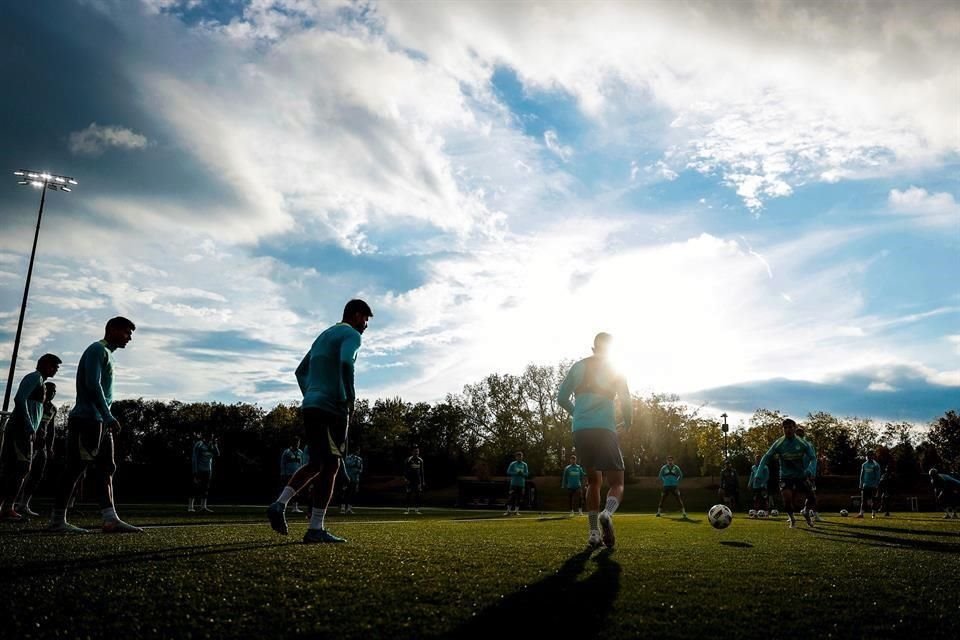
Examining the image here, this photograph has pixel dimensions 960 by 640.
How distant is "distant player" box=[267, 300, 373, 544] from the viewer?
6.32m

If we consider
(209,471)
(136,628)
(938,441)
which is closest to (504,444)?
(209,471)

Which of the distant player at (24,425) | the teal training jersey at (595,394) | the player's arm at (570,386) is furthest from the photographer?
the distant player at (24,425)

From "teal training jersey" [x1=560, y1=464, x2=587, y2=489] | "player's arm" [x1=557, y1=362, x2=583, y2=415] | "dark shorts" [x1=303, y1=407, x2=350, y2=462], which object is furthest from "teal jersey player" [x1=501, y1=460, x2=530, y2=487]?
"dark shorts" [x1=303, y1=407, x2=350, y2=462]

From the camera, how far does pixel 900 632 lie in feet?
10.1

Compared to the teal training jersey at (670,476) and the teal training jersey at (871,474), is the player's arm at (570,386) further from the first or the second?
the teal training jersey at (871,474)

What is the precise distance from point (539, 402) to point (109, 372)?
6477cm

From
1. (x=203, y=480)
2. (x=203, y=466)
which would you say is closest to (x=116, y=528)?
(x=203, y=466)

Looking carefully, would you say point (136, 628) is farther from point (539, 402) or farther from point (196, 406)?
point (196, 406)

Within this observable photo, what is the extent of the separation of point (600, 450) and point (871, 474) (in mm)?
22813

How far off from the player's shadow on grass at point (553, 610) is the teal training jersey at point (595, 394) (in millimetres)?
2625

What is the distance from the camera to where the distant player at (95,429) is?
24.3ft

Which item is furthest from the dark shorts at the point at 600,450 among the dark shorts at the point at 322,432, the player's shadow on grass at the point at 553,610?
the dark shorts at the point at 322,432

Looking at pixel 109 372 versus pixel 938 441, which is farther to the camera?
pixel 938 441

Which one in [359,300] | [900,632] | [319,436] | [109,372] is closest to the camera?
[900,632]
